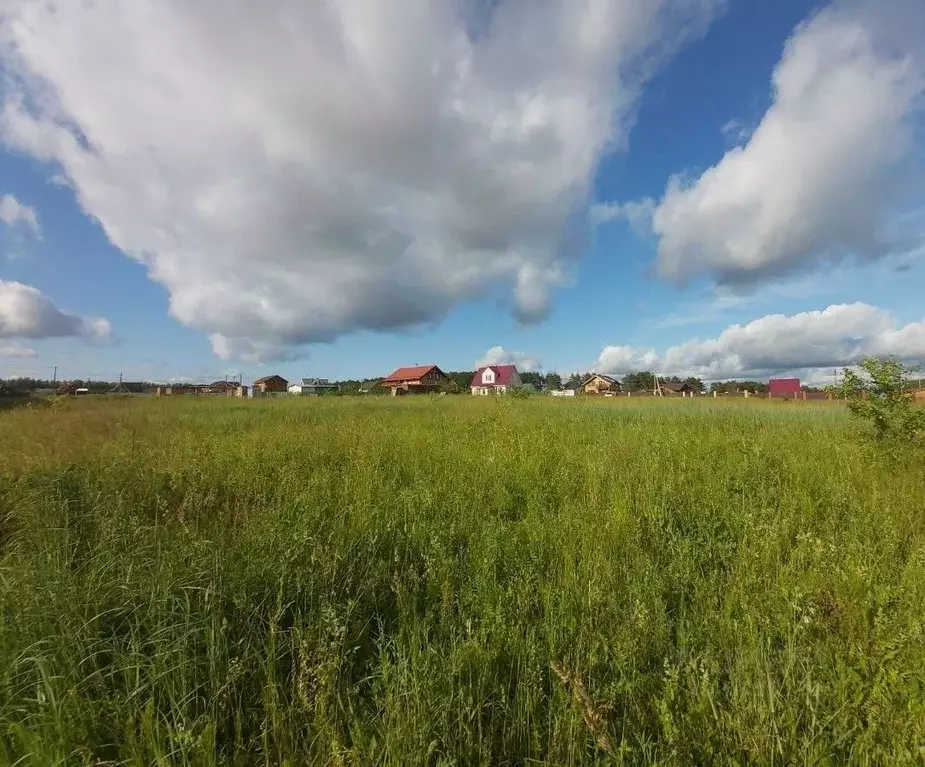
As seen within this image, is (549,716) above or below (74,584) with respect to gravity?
below

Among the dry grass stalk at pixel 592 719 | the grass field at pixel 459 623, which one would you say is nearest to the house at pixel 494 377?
the grass field at pixel 459 623

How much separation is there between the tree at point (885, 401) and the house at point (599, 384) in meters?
90.3

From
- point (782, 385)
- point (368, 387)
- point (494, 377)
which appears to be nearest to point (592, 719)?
point (782, 385)

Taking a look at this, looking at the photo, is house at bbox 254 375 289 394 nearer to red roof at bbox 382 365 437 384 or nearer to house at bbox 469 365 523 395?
red roof at bbox 382 365 437 384

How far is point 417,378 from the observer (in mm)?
89750

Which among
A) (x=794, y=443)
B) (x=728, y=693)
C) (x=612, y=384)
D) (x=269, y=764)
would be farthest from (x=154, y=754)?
(x=612, y=384)

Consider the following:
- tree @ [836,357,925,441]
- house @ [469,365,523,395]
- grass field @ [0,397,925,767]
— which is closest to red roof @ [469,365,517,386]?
house @ [469,365,523,395]

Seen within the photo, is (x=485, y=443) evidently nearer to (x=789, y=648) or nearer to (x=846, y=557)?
(x=846, y=557)

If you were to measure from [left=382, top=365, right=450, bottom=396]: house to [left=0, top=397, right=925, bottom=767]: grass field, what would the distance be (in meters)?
79.2

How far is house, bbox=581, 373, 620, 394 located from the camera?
9750 cm

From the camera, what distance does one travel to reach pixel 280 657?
231 centimetres

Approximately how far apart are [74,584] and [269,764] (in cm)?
166

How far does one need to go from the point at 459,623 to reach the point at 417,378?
3443 inches

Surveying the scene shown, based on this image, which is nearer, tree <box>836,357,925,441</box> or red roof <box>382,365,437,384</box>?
tree <box>836,357,925,441</box>
